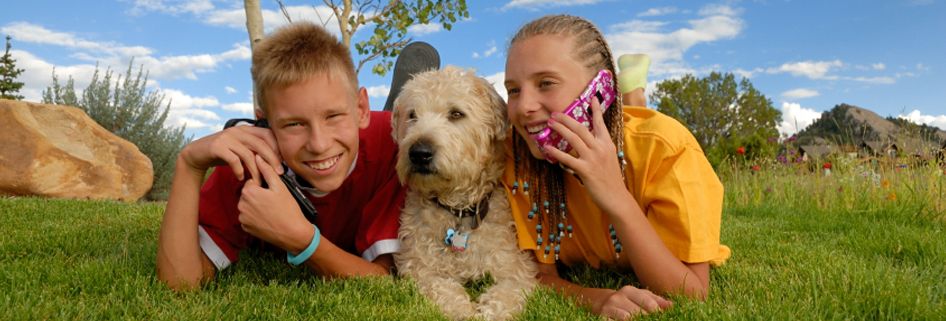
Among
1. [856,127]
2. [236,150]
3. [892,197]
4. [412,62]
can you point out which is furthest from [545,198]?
[856,127]

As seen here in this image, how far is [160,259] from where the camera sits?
12.2 ft

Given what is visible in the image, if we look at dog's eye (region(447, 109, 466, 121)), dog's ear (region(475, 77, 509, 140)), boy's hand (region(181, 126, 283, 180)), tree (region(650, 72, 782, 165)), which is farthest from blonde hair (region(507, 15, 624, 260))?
tree (region(650, 72, 782, 165))

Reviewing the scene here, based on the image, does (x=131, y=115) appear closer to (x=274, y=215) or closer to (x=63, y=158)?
(x=63, y=158)

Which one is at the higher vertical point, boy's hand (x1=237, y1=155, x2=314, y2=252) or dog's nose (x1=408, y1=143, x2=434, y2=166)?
dog's nose (x1=408, y1=143, x2=434, y2=166)

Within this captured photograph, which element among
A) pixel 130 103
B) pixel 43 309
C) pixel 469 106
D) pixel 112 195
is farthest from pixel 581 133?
pixel 130 103

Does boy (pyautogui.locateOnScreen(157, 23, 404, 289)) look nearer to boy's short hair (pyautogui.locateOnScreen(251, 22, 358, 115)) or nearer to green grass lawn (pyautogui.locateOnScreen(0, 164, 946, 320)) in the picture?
boy's short hair (pyautogui.locateOnScreen(251, 22, 358, 115))

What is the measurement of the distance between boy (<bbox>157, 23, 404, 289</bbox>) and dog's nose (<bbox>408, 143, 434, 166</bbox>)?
1.68ft

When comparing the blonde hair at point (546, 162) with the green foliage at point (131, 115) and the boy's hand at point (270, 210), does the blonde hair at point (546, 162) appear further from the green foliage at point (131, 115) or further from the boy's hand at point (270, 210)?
the green foliage at point (131, 115)

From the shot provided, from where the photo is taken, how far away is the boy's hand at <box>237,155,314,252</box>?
3.37 m

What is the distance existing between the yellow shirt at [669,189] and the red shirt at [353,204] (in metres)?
0.74

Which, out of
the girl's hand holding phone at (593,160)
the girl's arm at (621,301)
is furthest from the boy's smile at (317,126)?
the girl's arm at (621,301)

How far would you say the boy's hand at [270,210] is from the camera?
3369mm

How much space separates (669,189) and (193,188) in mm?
2517

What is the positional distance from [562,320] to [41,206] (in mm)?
6839
